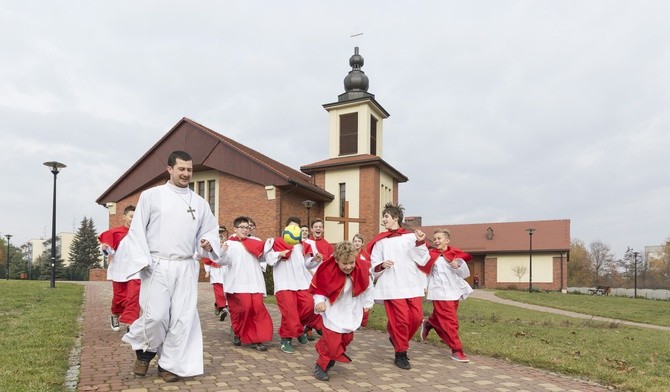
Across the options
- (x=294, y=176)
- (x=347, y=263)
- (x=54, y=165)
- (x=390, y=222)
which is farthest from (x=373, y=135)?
(x=347, y=263)

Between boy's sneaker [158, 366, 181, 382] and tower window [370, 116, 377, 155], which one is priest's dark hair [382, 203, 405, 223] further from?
tower window [370, 116, 377, 155]

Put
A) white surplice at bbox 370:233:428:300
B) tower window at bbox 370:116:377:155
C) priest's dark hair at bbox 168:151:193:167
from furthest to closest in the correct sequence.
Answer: tower window at bbox 370:116:377:155 → white surplice at bbox 370:233:428:300 → priest's dark hair at bbox 168:151:193:167

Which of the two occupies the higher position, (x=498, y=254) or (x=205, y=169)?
(x=205, y=169)

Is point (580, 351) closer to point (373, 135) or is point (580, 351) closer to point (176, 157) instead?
point (176, 157)

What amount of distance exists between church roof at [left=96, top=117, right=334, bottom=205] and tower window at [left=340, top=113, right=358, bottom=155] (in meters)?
3.25

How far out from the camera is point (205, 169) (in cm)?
3081

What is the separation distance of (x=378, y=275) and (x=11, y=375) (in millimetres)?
4437

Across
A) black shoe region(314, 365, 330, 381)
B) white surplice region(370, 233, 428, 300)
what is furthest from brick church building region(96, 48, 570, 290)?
black shoe region(314, 365, 330, 381)

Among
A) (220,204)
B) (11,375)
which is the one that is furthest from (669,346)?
(220,204)

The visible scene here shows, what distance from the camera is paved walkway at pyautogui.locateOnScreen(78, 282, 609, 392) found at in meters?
5.64

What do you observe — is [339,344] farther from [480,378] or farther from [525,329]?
[525,329]

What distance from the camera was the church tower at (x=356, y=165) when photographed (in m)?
31.8

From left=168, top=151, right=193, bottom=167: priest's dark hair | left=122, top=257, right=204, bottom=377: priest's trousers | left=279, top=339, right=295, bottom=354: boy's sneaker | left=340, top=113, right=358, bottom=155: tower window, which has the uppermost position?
left=340, top=113, right=358, bottom=155: tower window

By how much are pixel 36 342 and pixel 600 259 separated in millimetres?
88397
